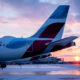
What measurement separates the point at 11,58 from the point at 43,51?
162 inches

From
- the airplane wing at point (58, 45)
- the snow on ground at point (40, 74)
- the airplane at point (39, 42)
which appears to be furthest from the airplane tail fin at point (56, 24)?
the snow on ground at point (40, 74)

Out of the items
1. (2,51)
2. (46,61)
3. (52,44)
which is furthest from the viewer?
(46,61)

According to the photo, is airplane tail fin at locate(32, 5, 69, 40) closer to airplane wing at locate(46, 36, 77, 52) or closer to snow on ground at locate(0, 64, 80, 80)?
airplane wing at locate(46, 36, 77, 52)

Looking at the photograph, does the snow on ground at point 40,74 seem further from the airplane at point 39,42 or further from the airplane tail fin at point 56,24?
the airplane tail fin at point 56,24

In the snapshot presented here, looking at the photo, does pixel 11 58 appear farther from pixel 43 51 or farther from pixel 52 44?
pixel 52 44

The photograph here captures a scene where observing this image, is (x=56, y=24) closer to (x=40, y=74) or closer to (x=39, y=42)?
(x=39, y=42)

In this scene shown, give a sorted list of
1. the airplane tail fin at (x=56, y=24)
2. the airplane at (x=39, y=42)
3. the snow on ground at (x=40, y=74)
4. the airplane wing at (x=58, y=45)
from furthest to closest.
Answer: the airplane tail fin at (x=56, y=24) < the airplane at (x=39, y=42) < the airplane wing at (x=58, y=45) < the snow on ground at (x=40, y=74)

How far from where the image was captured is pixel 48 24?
2573cm

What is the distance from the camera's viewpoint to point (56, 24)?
1011 inches

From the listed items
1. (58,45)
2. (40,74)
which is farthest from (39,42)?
(40,74)

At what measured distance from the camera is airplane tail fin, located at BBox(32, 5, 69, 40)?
25.5m

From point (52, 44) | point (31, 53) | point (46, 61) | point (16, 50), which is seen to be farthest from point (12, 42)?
point (46, 61)

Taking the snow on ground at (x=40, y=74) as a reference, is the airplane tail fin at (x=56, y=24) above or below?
above

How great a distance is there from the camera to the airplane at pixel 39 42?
24.0 m
